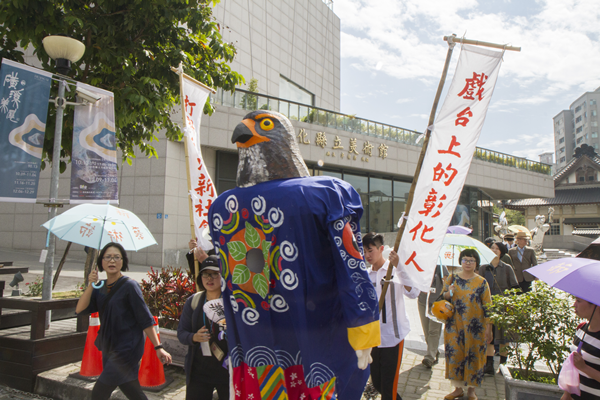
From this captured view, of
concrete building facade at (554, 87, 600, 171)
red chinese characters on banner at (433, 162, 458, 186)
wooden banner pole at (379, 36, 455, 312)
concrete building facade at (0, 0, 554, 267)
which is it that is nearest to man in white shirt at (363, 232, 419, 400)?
wooden banner pole at (379, 36, 455, 312)

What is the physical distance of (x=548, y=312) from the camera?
3.57m

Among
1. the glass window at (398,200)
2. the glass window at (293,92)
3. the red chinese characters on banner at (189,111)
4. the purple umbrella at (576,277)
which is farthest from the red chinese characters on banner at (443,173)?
the glass window at (293,92)

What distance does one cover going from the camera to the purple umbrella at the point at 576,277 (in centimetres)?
242

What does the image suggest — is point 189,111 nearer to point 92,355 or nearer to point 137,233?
point 137,233

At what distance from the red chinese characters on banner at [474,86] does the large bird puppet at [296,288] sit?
1595mm

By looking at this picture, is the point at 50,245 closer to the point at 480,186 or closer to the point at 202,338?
the point at 202,338

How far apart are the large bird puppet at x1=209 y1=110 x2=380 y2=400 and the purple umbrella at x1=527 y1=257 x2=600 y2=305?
1.35 m

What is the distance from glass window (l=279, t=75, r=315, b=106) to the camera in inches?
933

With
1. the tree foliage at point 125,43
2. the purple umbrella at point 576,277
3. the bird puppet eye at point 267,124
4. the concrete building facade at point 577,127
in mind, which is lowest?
the purple umbrella at point 576,277

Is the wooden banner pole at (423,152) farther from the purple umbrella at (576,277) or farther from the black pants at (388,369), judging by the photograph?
the purple umbrella at (576,277)

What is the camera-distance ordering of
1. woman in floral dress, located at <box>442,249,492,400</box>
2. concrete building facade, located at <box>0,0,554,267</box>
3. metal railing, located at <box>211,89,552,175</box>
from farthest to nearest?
metal railing, located at <box>211,89,552,175</box>, concrete building facade, located at <box>0,0,554,267</box>, woman in floral dress, located at <box>442,249,492,400</box>

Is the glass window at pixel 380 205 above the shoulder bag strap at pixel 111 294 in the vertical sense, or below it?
above

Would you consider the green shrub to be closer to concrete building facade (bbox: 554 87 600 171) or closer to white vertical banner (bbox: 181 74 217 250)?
white vertical banner (bbox: 181 74 217 250)

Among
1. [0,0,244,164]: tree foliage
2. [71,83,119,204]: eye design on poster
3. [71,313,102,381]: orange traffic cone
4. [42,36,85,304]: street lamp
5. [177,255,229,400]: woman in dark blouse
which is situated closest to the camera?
[177,255,229,400]: woman in dark blouse
